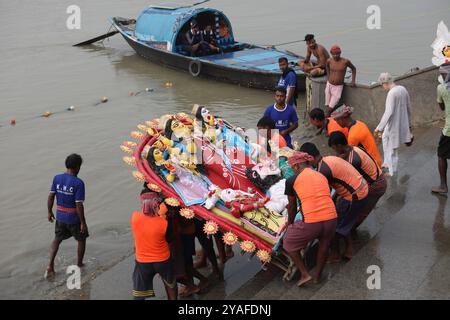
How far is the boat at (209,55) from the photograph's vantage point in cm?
1538

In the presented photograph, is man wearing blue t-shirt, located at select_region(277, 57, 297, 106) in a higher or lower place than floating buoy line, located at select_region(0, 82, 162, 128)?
higher

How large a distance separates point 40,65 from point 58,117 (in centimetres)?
576

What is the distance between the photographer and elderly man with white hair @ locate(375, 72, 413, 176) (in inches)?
304

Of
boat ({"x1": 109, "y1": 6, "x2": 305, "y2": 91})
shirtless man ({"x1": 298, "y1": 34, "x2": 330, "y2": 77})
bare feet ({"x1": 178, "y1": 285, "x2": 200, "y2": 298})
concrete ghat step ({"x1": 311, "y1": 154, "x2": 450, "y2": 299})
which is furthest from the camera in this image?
boat ({"x1": 109, "y1": 6, "x2": 305, "y2": 91})

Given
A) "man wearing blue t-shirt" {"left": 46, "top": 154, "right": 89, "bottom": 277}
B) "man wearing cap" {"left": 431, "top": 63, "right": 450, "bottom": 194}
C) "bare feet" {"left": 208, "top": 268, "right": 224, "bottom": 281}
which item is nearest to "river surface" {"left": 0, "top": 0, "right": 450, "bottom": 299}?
"man wearing blue t-shirt" {"left": 46, "top": 154, "right": 89, "bottom": 277}

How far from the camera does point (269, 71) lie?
14742mm

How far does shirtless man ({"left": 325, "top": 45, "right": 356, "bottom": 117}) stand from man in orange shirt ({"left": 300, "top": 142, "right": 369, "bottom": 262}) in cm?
484

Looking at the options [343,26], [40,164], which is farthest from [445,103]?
[343,26]

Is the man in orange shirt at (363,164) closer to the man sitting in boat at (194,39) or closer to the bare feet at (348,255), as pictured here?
the bare feet at (348,255)

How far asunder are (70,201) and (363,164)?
10.9ft

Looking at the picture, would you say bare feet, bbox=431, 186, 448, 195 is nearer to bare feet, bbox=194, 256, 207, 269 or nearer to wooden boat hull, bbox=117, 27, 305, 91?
bare feet, bbox=194, 256, 207, 269

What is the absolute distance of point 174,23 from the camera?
16891 millimetres
